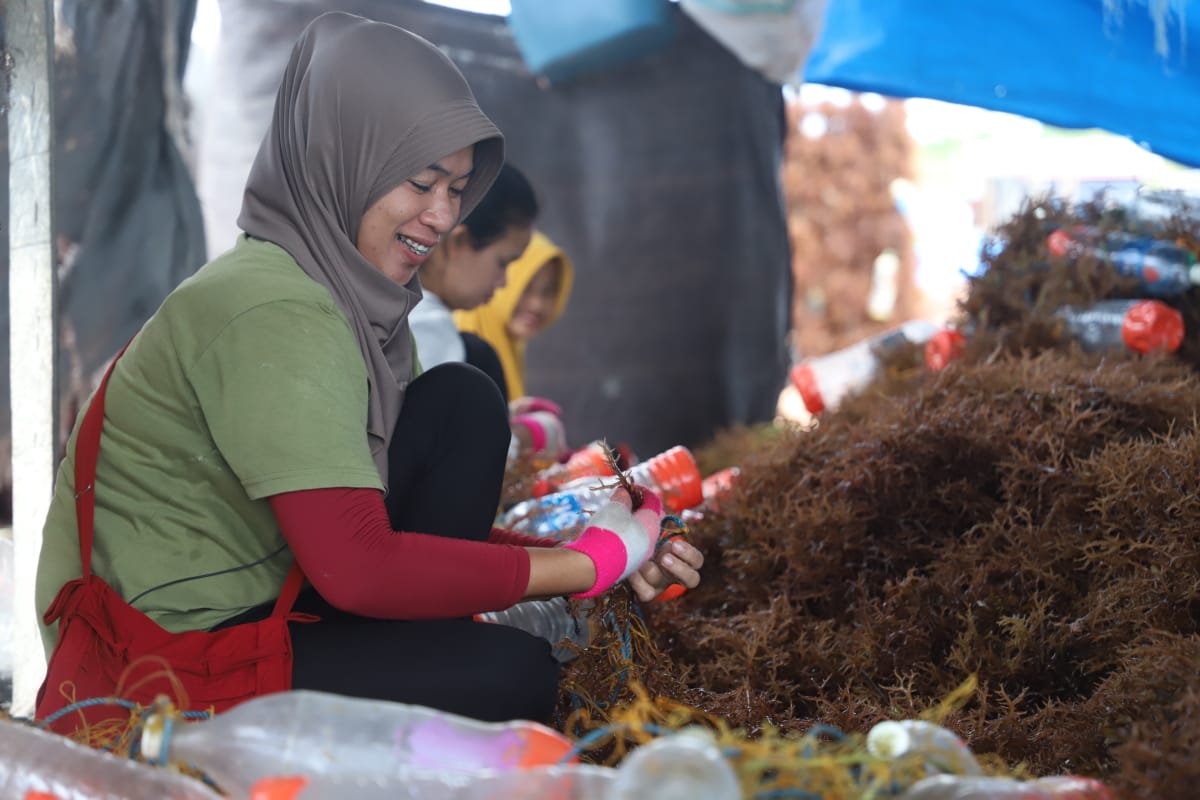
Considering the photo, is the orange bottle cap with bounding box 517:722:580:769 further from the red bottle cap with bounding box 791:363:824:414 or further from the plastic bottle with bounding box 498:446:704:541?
the red bottle cap with bounding box 791:363:824:414

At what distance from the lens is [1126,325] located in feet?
8.29

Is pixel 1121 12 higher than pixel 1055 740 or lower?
higher

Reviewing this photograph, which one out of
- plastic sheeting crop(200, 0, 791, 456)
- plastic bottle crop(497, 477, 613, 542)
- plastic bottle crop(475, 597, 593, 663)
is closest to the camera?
plastic bottle crop(475, 597, 593, 663)

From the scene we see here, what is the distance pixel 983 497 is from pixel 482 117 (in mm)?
1014

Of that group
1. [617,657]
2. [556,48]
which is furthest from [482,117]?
[556,48]

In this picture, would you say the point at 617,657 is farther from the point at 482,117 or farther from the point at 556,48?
the point at 556,48

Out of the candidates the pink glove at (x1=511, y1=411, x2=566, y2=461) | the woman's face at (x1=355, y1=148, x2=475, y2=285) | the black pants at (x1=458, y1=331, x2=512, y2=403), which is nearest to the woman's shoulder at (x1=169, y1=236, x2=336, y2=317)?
the woman's face at (x1=355, y1=148, x2=475, y2=285)

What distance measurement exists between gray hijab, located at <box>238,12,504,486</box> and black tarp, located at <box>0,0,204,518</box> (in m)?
1.08

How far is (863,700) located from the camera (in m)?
1.57

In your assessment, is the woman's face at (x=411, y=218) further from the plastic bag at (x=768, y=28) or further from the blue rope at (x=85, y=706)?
the plastic bag at (x=768, y=28)

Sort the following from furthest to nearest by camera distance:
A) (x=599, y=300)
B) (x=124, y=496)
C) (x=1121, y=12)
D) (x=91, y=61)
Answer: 1. (x=599, y=300)
2. (x=1121, y=12)
3. (x=91, y=61)
4. (x=124, y=496)

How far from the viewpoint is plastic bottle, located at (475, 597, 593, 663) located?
1.73 m

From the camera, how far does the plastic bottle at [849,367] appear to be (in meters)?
2.97

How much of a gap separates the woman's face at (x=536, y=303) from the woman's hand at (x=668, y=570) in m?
2.11
